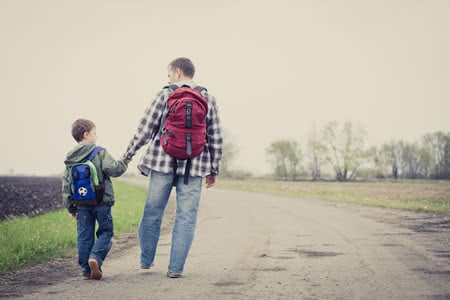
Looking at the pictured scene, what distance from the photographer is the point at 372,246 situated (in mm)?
6512

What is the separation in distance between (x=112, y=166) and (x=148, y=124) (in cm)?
57

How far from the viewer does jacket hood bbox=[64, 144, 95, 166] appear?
445cm

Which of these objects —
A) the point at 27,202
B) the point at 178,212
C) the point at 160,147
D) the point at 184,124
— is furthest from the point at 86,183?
the point at 27,202

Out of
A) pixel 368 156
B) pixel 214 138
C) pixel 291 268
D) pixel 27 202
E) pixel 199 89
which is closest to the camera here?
pixel 199 89

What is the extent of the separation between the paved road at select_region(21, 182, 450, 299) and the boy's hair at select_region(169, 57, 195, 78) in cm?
215

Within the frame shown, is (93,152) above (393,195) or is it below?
above

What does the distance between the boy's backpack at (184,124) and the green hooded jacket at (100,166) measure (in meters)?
0.54

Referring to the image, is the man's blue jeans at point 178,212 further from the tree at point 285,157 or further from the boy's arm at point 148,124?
the tree at point 285,157

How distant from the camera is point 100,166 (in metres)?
4.48

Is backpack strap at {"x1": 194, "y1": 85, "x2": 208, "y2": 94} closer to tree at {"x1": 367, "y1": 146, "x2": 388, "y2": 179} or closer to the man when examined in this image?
the man

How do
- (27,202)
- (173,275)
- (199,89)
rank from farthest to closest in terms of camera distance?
(27,202), (199,89), (173,275)

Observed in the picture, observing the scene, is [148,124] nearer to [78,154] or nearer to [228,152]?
[78,154]

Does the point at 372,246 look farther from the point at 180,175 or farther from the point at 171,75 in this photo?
the point at 171,75

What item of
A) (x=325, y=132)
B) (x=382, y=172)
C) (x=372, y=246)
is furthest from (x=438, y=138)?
(x=372, y=246)
